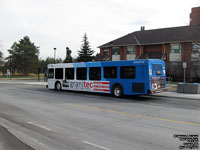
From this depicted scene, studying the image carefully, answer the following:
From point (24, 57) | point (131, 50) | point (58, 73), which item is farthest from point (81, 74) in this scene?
point (24, 57)

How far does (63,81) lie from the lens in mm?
18250

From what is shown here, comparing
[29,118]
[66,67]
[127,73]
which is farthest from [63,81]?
[29,118]

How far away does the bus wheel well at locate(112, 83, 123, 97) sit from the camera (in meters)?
14.1

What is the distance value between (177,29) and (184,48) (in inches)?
233

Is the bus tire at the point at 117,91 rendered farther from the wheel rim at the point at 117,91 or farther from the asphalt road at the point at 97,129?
the asphalt road at the point at 97,129

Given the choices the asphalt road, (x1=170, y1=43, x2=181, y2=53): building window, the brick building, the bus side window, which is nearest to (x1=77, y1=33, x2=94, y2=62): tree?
the brick building

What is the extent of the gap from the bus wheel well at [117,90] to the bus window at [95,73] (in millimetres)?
1587

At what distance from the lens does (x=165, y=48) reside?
33.8 meters

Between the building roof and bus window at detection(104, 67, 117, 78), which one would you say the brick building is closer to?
the building roof

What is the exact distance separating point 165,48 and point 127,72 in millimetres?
22764

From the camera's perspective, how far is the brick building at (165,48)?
30.0 m

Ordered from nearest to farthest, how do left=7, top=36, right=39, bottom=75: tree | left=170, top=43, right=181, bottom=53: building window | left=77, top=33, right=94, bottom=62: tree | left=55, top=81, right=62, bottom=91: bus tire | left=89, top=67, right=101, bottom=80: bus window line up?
1. left=89, top=67, right=101, bottom=80: bus window
2. left=55, top=81, right=62, bottom=91: bus tire
3. left=170, top=43, right=181, bottom=53: building window
4. left=77, top=33, right=94, bottom=62: tree
5. left=7, top=36, right=39, bottom=75: tree

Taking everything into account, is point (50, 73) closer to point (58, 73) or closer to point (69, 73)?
point (58, 73)

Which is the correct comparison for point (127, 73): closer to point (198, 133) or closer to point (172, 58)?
point (198, 133)
